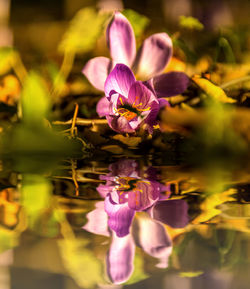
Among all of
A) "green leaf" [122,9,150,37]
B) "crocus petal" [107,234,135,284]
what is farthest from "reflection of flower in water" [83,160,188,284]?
"green leaf" [122,9,150,37]

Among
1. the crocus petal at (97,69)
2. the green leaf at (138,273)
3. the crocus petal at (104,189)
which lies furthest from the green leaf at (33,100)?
the green leaf at (138,273)

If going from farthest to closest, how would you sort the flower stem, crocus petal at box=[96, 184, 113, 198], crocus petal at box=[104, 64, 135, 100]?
the flower stem < crocus petal at box=[104, 64, 135, 100] < crocus petal at box=[96, 184, 113, 198]

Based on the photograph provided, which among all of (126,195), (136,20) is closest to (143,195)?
(126,195)

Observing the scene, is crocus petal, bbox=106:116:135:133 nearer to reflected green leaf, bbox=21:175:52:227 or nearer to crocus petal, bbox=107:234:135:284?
reflected green leaf, bbox=21:175:52:227

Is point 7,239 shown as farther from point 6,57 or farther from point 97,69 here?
point 6,57

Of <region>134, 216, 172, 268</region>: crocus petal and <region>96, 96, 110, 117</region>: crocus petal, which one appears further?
<region>96, 96, 110, 117</region>: crocus petal

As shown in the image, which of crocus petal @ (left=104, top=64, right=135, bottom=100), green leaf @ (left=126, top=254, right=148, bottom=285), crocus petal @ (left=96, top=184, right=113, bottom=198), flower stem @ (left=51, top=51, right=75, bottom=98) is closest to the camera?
green leaf @ (left=126, top=254, right=148, bottom=285)

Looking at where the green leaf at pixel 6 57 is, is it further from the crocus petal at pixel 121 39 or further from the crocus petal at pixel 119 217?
the crocus petal at pixel 119 217
